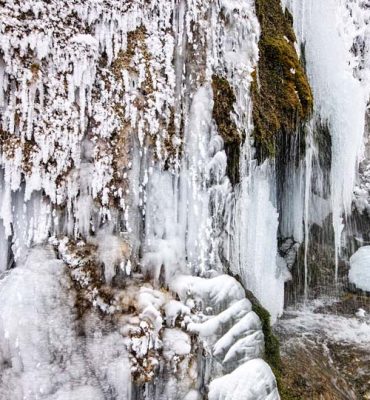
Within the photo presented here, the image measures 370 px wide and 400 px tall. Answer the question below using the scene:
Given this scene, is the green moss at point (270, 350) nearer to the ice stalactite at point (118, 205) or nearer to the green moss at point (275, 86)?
the ice stalactite at point (118, 205)

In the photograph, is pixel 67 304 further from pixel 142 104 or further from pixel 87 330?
pixel 142 104

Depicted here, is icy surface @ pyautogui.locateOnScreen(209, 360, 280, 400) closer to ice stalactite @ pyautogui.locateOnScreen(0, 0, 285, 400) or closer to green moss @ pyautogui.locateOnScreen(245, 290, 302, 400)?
ice stalactite @ pyautogui.locateOnScreen(0, 0, 285, 400)

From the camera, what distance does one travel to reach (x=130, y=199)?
178 inches

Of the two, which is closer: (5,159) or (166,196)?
(5,159)

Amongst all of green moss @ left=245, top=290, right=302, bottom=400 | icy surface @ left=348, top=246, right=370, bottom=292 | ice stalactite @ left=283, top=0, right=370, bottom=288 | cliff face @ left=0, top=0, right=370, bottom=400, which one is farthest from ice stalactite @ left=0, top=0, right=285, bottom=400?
icy surface @ left=348, top=246, right=370, bottom=292

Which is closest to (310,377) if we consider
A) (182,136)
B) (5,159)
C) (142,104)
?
(182,136)

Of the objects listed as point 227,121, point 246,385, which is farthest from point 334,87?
point 246,385

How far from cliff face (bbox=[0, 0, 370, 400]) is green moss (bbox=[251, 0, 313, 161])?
2.6 inches

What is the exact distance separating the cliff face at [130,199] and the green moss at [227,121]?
0.02 m

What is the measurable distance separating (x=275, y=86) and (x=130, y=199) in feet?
8.37

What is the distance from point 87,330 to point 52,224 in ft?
3.14

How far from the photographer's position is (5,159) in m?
4.15

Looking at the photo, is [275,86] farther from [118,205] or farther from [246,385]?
[246,385]

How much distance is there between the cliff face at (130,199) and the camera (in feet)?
13.5
